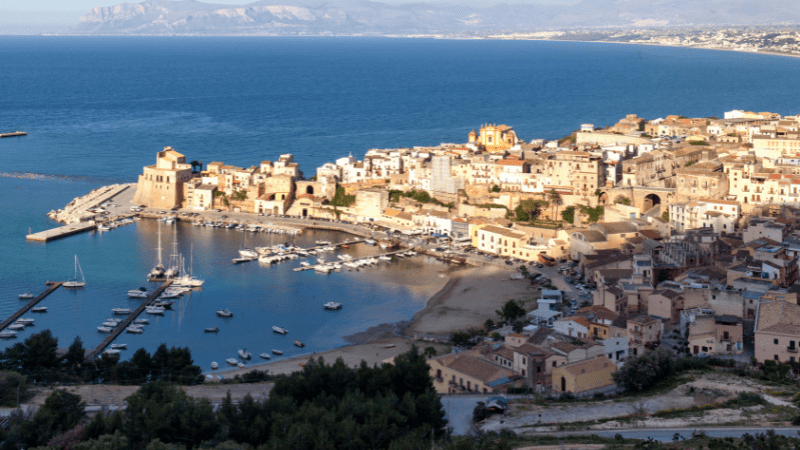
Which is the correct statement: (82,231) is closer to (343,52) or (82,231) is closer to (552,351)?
(552,351)

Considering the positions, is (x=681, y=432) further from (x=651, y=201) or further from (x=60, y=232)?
(x=60, y=232)

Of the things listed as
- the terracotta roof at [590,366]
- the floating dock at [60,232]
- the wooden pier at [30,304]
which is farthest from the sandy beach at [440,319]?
the floating dock at [60,232]

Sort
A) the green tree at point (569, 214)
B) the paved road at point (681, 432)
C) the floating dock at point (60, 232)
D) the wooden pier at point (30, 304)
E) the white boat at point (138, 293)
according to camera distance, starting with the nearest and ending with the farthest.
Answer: the paved road at point (681, 432) < the wooden pier at point (30, 304) < the white boat at point (138, 293) < the green tree at point (569, 214) < the floating dock at point (60, 232)

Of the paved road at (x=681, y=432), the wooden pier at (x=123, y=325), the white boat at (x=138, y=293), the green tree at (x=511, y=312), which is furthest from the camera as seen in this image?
the white boat at (x=138, y=293)

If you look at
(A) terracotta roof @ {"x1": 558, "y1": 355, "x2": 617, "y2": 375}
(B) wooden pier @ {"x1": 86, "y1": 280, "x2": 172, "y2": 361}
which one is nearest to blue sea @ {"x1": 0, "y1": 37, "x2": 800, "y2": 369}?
(B) wooden pier @ {"x1": 86, "y1": 280, "x2": 172, "y2": 361}

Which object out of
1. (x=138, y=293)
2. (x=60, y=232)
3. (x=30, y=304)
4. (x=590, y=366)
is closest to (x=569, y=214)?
(x=138, y=293)

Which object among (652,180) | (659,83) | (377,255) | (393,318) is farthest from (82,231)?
(659,83)

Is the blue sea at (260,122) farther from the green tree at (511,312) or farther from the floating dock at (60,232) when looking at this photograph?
the green tree at (511,312)
